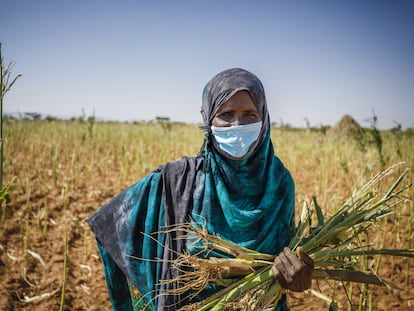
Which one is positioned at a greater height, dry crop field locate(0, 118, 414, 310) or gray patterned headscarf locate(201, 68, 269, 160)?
gray patterned headscarf locate(201, 68, 269, 160)

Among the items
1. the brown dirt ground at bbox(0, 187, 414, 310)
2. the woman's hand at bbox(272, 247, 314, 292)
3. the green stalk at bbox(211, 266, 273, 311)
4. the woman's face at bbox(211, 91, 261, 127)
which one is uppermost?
the woman's face at bbox(211, 91, 261, 127)

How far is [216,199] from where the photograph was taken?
142 centimetres

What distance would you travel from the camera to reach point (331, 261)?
4.10ft

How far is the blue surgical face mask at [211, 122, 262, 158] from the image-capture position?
4.54 feet

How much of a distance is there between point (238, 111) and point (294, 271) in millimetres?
703

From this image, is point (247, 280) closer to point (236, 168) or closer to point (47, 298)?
point (236, 168)

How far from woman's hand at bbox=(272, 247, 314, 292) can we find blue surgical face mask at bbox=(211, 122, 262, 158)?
1.57 feet

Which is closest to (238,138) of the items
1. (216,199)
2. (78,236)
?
(216,199)

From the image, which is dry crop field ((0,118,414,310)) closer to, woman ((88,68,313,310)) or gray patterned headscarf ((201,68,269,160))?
woman ((88,68,313,310))

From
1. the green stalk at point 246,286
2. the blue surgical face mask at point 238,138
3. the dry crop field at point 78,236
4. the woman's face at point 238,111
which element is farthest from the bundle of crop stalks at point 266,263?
the woman's face at point 238,111

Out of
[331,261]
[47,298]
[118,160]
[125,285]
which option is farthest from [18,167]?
[331,261]

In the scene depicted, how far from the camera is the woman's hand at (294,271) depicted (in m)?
1.07

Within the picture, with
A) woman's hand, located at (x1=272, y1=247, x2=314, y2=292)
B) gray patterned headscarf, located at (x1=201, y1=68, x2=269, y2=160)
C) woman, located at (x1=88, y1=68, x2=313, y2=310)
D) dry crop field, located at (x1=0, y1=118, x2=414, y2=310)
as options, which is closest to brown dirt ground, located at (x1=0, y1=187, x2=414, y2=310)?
dry crop field, located at (x1=0, y1=118, x2=414, y2=310)

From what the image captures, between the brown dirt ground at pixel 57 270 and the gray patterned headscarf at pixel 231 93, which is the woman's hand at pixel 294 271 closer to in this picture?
the gray patterned headscarf at pixel 231 93
